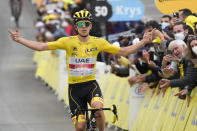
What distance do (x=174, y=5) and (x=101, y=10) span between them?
6.35 m

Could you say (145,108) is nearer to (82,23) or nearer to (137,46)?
(137,46)

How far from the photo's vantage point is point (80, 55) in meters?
9.89

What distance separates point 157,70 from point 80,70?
2.39m

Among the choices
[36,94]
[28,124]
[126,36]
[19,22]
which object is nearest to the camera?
[126,36]

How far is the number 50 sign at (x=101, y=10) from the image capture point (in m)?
17.0

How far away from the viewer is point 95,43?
32.7ft

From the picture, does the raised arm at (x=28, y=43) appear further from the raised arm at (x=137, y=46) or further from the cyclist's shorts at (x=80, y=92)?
the raised arm at (x=137, y=46)

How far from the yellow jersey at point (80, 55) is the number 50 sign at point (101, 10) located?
7.13 m

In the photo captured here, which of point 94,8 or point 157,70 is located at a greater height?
point 94,8

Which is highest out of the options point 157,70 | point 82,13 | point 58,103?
point 82,13

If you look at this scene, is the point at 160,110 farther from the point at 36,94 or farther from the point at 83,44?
the point at 36,94

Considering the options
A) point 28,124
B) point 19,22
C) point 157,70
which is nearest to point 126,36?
point 157,70

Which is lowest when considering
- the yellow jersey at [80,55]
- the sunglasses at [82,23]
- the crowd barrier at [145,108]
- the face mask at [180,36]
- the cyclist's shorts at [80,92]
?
the crowd barrier at [145,108]

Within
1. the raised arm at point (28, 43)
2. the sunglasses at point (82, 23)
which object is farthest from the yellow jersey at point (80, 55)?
the sunglasses at point (82, 23)
